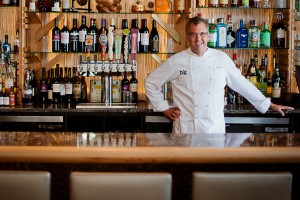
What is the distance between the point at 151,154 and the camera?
2213 millimetres

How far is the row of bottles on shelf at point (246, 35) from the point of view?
506cm

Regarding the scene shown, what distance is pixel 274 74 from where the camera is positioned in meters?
5.17

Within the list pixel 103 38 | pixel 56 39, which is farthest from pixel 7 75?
pixel 103 38

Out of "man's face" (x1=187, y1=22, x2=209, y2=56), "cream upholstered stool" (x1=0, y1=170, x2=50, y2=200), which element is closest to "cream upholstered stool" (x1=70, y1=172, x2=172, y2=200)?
"cream upholstered stool" (x1=0, y1=170, x2=50, y2=200)

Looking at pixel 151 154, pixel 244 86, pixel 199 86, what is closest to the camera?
pixel 151 154

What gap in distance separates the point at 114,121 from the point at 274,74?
1626 mm

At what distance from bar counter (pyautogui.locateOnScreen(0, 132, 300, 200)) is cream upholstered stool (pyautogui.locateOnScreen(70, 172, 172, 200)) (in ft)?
0.50

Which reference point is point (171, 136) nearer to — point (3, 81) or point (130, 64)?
point (130, 64)

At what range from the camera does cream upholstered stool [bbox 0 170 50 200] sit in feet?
6.82

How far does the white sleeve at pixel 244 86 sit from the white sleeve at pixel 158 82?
1.43 feet

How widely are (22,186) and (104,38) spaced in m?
3.01

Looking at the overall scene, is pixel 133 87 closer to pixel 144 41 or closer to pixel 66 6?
pixel 144 41

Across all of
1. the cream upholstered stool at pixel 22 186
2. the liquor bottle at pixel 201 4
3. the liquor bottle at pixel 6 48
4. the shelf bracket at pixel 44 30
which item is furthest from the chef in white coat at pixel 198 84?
the cream upholstered stool at pixel 22 186

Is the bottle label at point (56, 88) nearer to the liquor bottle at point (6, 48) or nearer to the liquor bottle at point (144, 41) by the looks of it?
the liquor bottle at point (6, 48)
